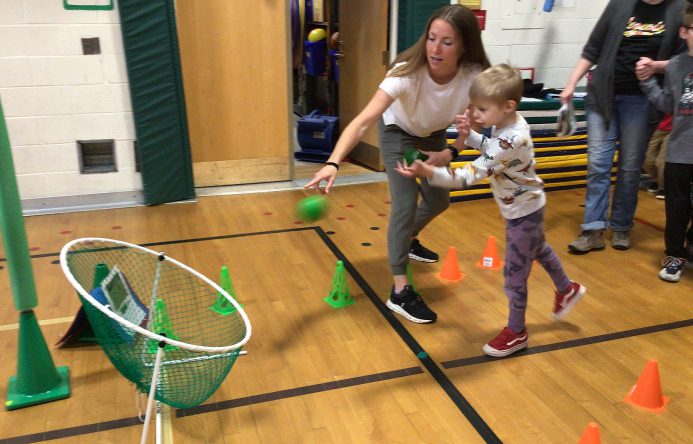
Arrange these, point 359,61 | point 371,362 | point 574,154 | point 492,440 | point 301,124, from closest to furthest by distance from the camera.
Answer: point 492,440, point 371,362, point 574,154, point 359,61, point 301,124

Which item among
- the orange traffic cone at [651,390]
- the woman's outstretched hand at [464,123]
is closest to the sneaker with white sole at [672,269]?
the orange traffic cone at [651,390]

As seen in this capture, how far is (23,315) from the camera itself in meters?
2.15

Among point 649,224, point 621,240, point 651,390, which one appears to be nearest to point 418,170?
point 651,390

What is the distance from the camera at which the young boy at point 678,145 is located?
2994 millimetres

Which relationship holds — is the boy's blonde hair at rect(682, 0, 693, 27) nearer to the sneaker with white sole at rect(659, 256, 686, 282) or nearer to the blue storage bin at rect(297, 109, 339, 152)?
the sneaker with white sole at rect(659, 256, 686, 282)

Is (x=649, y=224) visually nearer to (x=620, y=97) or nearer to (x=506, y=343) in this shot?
(x=620, y=97)

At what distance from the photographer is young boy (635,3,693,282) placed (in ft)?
9.82

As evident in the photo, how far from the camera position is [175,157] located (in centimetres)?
440

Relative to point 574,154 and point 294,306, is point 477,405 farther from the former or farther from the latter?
point 574,154

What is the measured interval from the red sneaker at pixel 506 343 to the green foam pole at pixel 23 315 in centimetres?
172

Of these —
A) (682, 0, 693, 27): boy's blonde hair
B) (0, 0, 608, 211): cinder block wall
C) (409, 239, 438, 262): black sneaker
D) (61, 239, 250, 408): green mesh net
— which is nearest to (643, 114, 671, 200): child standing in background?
(682, 0, 693, 27): boy's blonde hair

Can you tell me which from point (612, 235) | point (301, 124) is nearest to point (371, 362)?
point (612, 235)

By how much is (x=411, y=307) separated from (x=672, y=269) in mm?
1559

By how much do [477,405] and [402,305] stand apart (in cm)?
73
